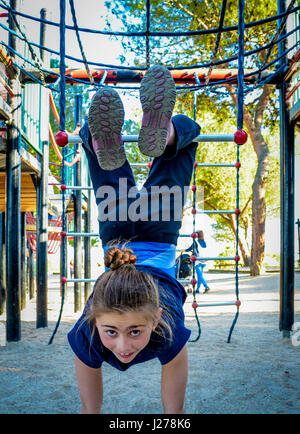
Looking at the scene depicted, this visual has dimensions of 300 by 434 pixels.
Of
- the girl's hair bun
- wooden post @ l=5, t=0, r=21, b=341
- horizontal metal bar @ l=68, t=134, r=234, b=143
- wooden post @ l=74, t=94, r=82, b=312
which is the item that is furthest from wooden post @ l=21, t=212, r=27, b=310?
the girl's hair bun

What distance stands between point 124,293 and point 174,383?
44 centimetres

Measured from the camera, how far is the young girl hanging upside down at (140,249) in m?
1.25

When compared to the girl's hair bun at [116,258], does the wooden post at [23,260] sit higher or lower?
lower

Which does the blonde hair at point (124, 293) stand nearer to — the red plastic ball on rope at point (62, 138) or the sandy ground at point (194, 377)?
the red plastic ball on rope at point (62, 138)

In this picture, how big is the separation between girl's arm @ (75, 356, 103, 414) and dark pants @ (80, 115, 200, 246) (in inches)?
20.7

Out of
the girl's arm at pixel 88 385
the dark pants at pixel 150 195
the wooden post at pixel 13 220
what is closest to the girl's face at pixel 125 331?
the girl's arm at pixel 88 385

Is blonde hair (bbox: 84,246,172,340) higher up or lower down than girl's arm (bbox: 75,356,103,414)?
higher up

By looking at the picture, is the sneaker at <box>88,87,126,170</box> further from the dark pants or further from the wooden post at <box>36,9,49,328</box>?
→ the wooden post at <box>36,9,49,328</box>

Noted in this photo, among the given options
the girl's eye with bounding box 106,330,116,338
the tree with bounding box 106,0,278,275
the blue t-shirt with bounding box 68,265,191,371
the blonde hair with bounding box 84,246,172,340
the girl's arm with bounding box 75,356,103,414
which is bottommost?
the girl's arm with bounding box 75,356,103,414

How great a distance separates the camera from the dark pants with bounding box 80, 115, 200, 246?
1.68 m

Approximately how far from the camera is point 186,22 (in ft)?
29.9

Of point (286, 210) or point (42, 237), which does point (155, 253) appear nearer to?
point (286, 210)

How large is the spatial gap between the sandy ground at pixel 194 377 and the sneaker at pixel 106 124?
132cm

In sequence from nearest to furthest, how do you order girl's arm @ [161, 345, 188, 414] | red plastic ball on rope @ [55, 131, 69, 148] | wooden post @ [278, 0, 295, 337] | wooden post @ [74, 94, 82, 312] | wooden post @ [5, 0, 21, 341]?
girl's arm @ [161, 345, 188, 414], red plastic ball on rope @ [55, 131, 69, 148], wooden post @ [5, 0, 21, 341], wooden post @ [278, 0, 295, 337], wooden post @ [74, 94, 82, 312]
